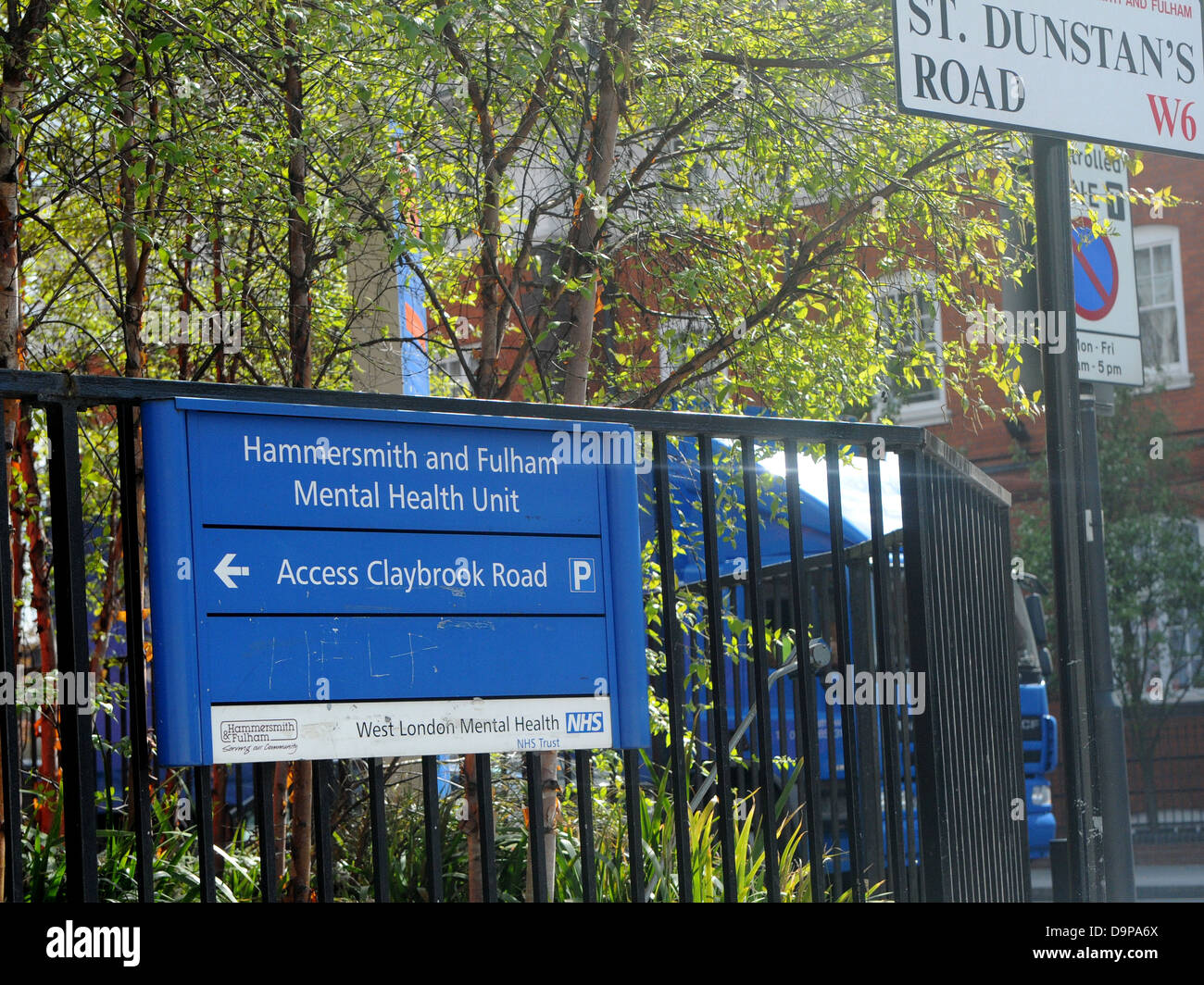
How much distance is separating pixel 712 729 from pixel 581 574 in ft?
3.27

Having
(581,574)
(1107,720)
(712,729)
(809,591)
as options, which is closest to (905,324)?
(809,591)

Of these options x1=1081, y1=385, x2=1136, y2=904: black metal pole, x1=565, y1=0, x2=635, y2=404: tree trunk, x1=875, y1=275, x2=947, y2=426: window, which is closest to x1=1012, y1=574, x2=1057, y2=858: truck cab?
x1=875, y1=275, x2=947, y2=426: window

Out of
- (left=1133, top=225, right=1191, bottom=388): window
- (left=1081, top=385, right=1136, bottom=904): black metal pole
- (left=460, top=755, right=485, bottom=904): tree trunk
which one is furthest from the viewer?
(left=1133, top=225, right=1191, bottom=388): window

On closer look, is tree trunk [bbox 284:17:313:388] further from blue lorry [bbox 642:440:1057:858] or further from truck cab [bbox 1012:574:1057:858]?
truck cab [bbox 1012:574:1057:858]

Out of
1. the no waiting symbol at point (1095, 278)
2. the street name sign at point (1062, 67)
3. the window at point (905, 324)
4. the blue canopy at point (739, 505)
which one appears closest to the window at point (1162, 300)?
the blue canopy at point (739, 505)

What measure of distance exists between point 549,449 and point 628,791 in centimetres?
89

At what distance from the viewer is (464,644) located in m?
3.14

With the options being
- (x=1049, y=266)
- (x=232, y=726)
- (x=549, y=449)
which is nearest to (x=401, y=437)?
(x=549, y=449)

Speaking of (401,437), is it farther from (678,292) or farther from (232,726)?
(678,292)

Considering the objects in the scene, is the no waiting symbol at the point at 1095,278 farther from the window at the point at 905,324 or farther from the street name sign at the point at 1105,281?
the window at the point at 905,324

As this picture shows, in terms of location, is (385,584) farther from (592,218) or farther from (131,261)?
(131,261)

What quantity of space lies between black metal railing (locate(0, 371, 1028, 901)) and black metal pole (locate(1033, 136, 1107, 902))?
38 centimetres

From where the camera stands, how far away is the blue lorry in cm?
549

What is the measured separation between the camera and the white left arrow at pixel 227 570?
288 centimetres
